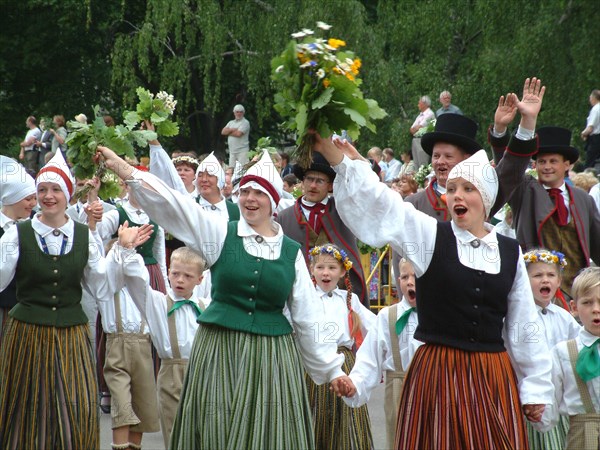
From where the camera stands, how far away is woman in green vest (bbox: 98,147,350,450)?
5.58 meters

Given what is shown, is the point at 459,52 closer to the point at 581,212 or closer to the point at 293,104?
the point at 581,212

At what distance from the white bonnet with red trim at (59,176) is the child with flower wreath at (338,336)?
5.89 ft

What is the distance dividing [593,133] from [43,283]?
1392 cm

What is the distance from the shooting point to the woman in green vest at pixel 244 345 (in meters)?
5.58

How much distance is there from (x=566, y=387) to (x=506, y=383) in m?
1.10

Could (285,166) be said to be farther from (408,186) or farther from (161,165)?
(161,165)

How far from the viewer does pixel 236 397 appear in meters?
5.61

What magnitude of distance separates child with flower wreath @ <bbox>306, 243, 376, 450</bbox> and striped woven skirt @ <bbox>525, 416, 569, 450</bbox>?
122 centimetres

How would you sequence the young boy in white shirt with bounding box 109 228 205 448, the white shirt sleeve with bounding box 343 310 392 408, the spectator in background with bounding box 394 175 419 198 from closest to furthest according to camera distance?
the white shirt sleeve with bounding box 343 310 392 408 → the young boy in white shirt with bounding box 109 228 205 448 → the spectator in background with bounding box 394 175 419 198

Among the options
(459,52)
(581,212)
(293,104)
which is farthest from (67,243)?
(459,52)

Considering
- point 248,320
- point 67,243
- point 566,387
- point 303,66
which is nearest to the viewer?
point 303,66

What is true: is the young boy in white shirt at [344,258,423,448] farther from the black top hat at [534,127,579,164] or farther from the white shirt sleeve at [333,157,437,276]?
the black top hat at [534,127,579,164]

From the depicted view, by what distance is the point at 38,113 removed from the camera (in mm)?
27969

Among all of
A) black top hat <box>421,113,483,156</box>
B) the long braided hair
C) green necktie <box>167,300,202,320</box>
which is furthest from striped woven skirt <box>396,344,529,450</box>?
green necktie <box>167,300,202,320</box>
